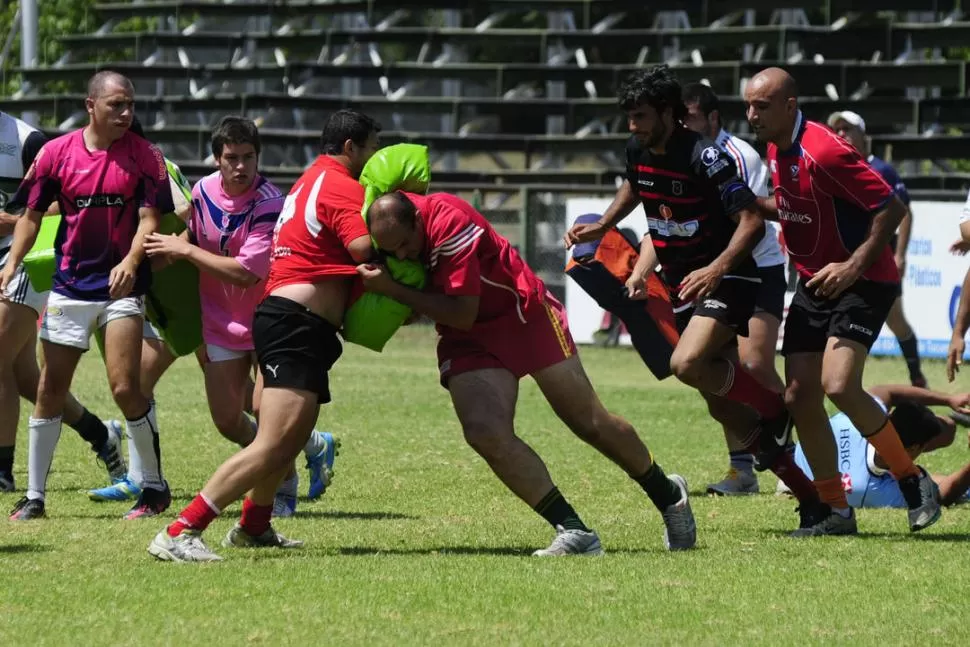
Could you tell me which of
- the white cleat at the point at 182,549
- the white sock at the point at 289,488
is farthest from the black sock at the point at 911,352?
the white cleat at the point at 182,549

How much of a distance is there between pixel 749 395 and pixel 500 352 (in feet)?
5.33

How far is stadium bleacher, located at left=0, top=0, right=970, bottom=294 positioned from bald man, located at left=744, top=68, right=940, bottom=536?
13.2 metres

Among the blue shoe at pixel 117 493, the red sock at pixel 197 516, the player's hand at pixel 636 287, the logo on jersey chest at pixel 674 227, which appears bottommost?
the blue shoe at pixel 117 493

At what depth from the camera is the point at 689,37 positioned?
26125 millimetres

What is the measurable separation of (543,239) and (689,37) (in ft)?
19.7

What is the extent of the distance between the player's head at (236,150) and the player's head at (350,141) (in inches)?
38.1

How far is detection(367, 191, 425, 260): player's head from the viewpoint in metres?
6.64

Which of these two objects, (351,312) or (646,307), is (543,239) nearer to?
(646,307)

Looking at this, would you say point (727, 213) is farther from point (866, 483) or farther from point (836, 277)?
point (866, 483)

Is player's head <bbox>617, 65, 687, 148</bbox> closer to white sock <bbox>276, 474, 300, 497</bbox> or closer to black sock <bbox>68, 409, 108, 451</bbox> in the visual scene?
white sock <bbox>276, 474, 300, 497</bbox>

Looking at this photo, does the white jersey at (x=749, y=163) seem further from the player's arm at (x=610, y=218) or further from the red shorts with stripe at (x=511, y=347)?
the red shorts with stripe at (x=511, y=347)

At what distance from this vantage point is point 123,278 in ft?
26.1

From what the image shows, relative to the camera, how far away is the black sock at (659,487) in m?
7.31

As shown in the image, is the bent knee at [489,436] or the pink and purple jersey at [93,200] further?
the pink and purple jersey at [93,200]
